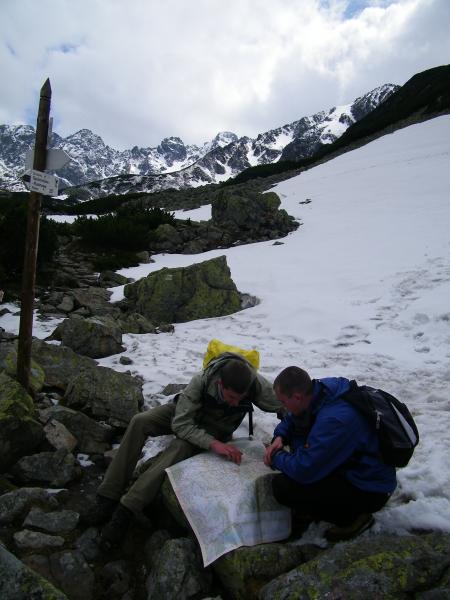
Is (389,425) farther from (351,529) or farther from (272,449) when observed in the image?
(272,449)

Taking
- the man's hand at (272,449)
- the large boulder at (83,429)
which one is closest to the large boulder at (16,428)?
the large boulder at (83,429)

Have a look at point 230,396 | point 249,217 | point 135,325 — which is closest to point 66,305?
point 135,325

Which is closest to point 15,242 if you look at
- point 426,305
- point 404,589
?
point 426,305

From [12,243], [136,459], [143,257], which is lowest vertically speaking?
[136,459]

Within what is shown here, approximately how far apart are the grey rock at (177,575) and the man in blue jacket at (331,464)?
752 millimetres

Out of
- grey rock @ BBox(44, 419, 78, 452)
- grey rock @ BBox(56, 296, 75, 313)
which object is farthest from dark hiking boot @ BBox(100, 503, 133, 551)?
grey rock @ BBox(56, 296, 75, 313)

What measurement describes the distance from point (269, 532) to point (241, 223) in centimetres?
1785

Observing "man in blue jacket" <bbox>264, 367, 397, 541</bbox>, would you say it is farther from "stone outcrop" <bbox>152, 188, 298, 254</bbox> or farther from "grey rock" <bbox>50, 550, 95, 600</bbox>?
"stone outcrop" <bbox>152, 188, 298, 254</bbox>

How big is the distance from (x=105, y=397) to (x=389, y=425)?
3.47 m

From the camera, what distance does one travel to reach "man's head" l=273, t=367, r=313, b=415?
9.67 feet

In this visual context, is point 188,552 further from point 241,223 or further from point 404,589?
point 241,223

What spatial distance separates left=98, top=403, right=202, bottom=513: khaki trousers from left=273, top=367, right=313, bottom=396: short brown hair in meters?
1.23

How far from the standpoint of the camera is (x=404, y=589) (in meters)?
2.24

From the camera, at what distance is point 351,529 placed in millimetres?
2934
